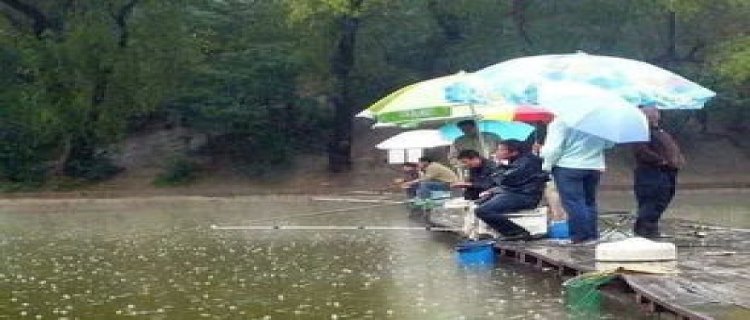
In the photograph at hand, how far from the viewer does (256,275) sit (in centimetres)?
1395

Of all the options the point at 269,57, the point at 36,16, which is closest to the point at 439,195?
the point at 269,57

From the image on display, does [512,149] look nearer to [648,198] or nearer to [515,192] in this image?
[515,192]

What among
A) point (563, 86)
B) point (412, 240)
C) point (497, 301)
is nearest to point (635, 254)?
point (497, 301)

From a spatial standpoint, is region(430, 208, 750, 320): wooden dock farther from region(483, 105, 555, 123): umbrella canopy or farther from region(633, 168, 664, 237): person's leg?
region(483, 105, 555, 123): umbrella canopy

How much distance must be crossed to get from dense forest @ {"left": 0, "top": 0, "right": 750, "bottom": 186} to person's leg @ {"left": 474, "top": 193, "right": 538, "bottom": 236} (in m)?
20.0

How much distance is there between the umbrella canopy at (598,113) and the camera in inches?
512

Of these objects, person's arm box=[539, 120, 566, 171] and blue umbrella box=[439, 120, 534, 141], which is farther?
blue umbrella box=[439, 120, 534, 141]

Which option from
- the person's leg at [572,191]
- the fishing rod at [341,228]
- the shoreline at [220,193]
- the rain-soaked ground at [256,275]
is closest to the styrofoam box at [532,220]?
the rain-soaked ground at [256,275]

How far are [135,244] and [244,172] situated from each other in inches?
727

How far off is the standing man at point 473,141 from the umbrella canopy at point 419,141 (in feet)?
0.82

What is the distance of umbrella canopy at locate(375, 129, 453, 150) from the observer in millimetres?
25109

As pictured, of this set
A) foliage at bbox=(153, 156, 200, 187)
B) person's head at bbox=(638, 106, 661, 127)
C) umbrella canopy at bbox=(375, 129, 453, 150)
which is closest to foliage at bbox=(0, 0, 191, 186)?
foliage at bbox=(153, 156, 200, 187)

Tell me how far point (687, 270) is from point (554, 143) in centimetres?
262

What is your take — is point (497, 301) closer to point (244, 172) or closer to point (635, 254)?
point (635, 254)
